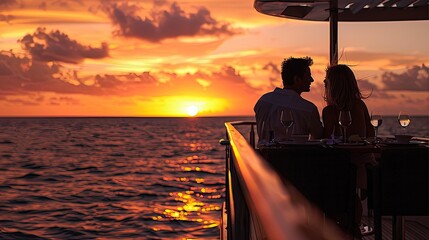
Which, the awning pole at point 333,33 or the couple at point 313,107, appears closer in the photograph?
the couple at point 313,107

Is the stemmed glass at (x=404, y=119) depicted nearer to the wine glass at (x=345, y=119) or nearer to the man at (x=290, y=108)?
the man at (x=290, y=108)

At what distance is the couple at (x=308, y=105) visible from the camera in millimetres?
4504

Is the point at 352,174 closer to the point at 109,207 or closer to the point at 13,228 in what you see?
the point at 13,228

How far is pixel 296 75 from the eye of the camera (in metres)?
4.85

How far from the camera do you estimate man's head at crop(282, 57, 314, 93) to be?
485 centimetres

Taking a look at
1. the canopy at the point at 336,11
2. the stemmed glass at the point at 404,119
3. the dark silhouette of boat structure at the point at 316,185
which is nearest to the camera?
the dark silhouette of boat structure at the point at 316,185

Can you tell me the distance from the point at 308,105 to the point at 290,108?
0.47ft

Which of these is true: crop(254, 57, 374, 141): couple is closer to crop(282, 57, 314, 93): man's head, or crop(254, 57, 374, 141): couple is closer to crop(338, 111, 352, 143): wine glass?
crop(282, 57, 314, 93): man's head

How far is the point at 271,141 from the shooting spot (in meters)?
4.40

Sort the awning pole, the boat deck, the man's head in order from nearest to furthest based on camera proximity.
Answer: the man's head < the boat deck < the awning pole

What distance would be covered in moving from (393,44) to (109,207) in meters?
10.9

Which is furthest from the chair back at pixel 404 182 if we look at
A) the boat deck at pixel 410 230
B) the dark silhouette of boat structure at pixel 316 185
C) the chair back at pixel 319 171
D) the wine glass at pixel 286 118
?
the boat deck at pixel 410 230

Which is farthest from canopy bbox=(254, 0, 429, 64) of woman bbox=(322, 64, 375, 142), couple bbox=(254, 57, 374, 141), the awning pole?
woman bbox=(322, 64, 375, 142)

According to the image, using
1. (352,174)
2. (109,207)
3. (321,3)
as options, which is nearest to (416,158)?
(352,174)
